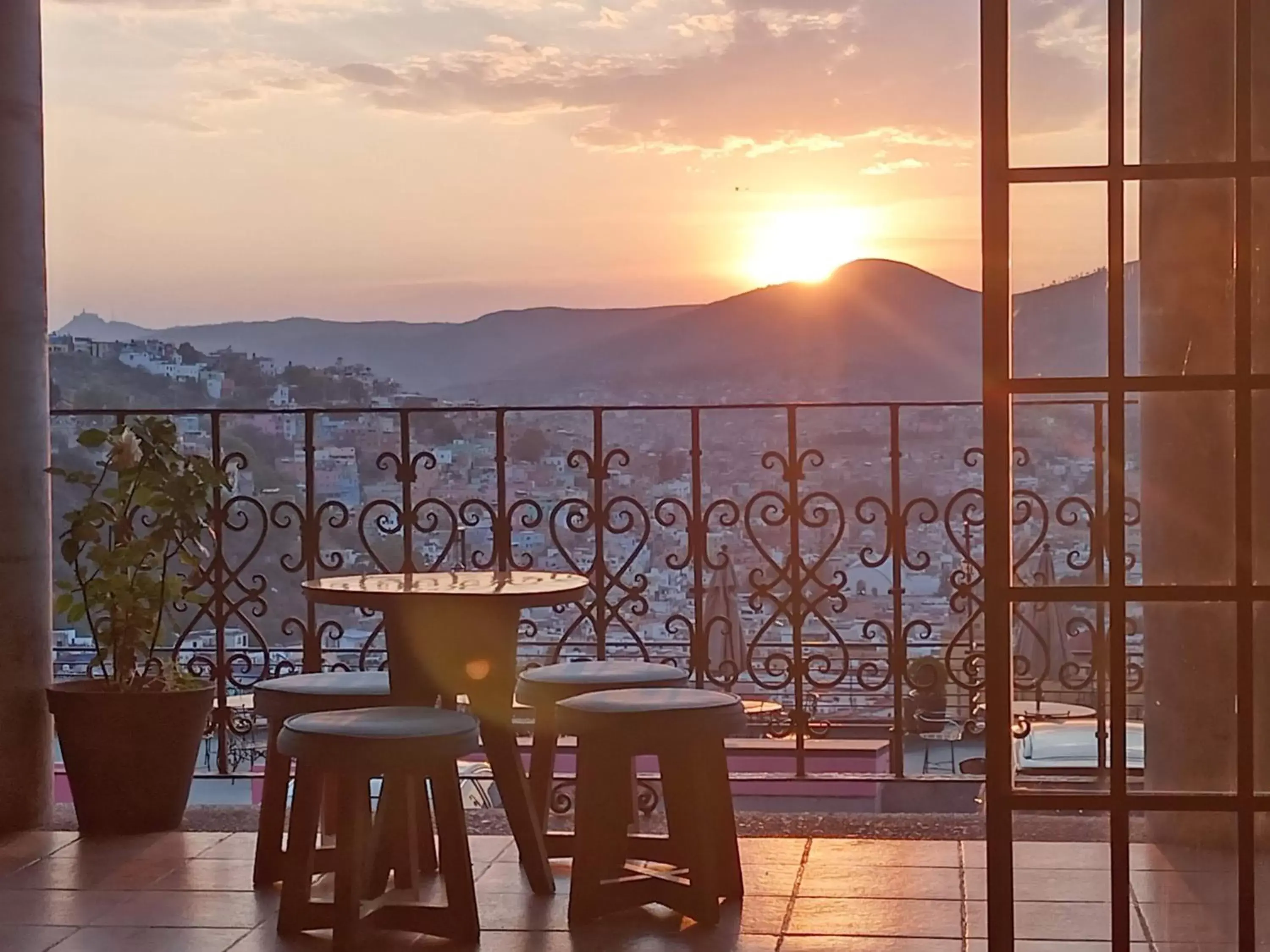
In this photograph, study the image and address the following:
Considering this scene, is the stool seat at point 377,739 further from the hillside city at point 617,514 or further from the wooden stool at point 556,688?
the hillside city at point 617,514

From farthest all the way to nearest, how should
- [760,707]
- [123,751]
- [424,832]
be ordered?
[760,707] < [123,751] < [424,832]

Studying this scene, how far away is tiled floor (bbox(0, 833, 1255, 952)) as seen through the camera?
2.89 meters

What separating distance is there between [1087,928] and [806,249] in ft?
9.18

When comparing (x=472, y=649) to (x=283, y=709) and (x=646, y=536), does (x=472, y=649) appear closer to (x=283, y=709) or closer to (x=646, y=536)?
(x=283, y=709)

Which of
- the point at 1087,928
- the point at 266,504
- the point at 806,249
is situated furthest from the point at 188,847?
the point at 806,249

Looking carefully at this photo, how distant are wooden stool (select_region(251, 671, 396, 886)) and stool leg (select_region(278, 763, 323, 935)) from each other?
0.28 m

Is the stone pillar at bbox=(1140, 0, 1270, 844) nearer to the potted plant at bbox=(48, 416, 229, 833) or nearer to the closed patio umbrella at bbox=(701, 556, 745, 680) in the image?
the closed patio umbrella at bbox=(701, 556, 745, 680)

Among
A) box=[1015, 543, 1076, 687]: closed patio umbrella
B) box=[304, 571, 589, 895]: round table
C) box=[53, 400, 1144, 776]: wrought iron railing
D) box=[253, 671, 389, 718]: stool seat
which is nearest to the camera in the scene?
box=[1015, 543, 1076, 687]: closed patio umbrella

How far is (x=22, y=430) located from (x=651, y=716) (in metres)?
2.20

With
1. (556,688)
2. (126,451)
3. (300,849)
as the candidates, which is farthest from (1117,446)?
(126,451)

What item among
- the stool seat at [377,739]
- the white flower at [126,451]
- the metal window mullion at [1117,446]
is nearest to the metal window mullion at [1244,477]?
the metal window mullion at [1117,446]

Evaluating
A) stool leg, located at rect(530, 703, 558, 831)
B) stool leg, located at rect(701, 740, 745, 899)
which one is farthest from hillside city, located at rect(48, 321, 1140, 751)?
stool leg, located at rect(701, 740, 745, 899)

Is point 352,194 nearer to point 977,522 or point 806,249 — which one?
point 806,249

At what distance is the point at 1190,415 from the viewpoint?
110 inches
